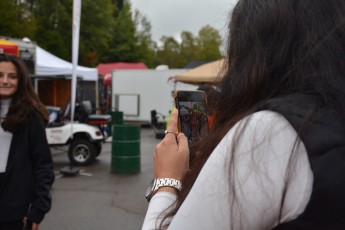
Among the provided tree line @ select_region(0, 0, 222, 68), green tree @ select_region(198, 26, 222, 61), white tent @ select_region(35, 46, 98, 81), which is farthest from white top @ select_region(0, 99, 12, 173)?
green tree @ select_region(198, 26, 222, 61)

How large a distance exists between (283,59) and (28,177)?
6.87 ft

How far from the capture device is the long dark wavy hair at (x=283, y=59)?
103 cm

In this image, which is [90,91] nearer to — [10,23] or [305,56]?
[10,23]

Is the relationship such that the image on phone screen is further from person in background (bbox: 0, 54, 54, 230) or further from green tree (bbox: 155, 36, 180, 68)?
green tree (bbox: 155, 36, 180, 68)

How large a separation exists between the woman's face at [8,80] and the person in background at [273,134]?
194 centimetres

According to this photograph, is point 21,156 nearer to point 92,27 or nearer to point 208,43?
point 92,27

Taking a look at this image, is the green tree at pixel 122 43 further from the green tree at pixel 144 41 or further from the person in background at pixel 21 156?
the person in background at pixel 21 156

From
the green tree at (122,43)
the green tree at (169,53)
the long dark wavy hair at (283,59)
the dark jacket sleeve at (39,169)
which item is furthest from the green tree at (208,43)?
the long dark wavy hair at (283,59)

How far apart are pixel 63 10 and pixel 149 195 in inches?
1183

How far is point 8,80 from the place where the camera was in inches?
112

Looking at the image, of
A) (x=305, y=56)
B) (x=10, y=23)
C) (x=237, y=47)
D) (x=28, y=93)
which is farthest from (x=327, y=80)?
(x=10, y=23)

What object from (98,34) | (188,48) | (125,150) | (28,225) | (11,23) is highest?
(188,48)

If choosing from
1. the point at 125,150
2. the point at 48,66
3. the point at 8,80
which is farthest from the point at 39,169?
the point at 48,66

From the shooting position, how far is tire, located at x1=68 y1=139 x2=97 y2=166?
10188mm
